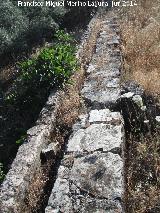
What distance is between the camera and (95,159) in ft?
14.9

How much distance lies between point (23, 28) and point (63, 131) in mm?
5766

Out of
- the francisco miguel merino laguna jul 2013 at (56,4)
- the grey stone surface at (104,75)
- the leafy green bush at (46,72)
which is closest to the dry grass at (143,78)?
the grey stone surface at (104,75)

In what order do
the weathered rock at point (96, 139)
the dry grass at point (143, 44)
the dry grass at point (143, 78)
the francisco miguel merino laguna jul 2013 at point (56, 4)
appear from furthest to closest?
the francisco miguel merino laguna jul 2013 at point (56, 4) → the dry grass at point (143, 44) → the weathered rock at point (96, 139) → the dry grass at point (143, 78)

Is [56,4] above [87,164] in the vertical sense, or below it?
above

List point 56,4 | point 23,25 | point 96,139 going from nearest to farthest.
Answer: point 96,139
point 23,25
point 56,4

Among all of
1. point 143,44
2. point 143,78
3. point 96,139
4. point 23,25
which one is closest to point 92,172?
point 96,139

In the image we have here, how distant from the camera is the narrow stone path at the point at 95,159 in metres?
3.88

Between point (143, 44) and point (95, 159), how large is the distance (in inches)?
166

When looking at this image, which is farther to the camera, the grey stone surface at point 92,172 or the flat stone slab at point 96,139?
the flat stone slab at point 96,139

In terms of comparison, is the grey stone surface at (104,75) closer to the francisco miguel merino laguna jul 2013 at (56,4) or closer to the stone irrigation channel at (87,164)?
the stone irrigation channel at (87,164)

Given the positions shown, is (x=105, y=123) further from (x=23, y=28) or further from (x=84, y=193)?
(x=23, y=28)

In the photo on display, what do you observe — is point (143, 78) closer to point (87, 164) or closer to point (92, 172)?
point (87, 164)

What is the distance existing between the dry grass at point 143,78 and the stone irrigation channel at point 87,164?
29 centimetres

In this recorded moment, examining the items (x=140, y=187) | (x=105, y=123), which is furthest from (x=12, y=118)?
(x=140, y=187)
